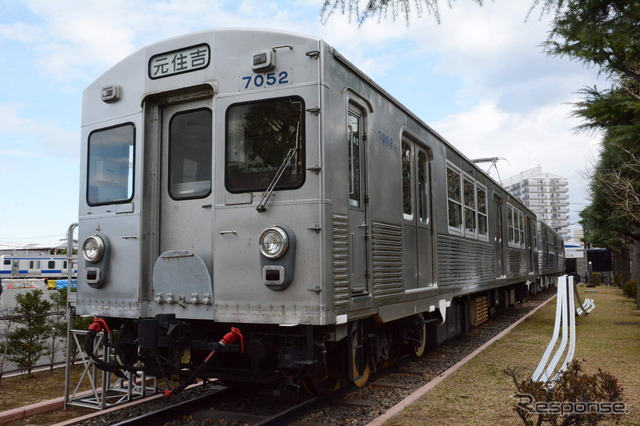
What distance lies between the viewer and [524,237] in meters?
16.7

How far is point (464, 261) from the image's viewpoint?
361 inches

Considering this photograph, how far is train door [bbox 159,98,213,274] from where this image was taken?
5.38 metres

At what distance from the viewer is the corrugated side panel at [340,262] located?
15.8ft

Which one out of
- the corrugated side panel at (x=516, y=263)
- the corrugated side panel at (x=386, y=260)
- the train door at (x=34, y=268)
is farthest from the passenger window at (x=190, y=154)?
the train door at (x=34, y=268)

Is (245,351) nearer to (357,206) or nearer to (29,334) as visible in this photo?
(357,206)

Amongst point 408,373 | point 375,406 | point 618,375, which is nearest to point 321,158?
point 375,406

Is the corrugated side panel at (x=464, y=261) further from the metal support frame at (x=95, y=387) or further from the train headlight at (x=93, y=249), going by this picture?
the train headlight at (x=93, y=249)

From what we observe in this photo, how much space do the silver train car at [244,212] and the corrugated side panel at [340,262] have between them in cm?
2

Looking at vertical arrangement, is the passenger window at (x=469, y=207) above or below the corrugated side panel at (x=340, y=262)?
above

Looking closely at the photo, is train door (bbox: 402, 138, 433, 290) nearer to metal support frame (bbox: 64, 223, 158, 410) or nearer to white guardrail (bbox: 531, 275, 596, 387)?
white guardrail (bbox: 531, 275, 596, 387)

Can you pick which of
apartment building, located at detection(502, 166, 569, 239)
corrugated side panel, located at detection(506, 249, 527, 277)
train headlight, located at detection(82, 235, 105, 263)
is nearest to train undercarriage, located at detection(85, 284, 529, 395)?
train headlight, located at detection(82, 235, 105, 263)

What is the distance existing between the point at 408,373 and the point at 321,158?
3.89 metres

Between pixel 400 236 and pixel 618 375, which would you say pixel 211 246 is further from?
pixel 618 375

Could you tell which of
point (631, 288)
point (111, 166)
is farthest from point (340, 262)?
point (631, 288)
